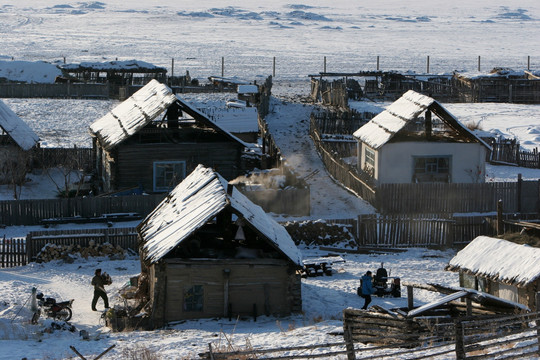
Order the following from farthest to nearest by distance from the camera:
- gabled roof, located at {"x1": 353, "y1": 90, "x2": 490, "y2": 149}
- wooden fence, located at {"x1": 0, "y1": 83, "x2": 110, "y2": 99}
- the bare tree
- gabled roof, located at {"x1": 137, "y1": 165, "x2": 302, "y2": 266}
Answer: wooden fence, located at {"x1": 0, "y1": 83, "x2": 110, "y2": 99}, the bare tree, gabled roof, located at {"x1": 353, "y1": 90, "x2": 490, "y2": 149}, gabled roof, located at {"x1": 137, "y1": 165, "x2": 302, "y2": 266}

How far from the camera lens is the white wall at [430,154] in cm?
3347

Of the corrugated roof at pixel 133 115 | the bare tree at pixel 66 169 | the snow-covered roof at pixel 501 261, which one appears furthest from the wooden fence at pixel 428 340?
the bare tree at pixel 66 169

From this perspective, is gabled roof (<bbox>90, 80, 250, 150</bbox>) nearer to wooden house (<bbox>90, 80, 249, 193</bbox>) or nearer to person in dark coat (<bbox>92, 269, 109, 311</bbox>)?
wooden house (<bbox>90, 80, 249, 193</bbox>)

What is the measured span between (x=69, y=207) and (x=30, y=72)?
3245 centimetres

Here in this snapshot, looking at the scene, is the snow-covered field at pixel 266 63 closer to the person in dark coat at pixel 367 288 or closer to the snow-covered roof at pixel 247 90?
the person in dark coat at pixel 367 288

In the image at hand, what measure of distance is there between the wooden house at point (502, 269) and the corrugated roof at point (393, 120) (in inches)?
438

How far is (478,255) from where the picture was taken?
72.0 feet

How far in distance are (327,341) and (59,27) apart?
11141cm

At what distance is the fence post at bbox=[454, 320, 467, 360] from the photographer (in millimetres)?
14055

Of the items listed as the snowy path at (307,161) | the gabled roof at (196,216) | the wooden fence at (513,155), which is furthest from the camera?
the wooden fence at (513,155)

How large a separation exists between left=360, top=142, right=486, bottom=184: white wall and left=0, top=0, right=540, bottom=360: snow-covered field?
5.90ft

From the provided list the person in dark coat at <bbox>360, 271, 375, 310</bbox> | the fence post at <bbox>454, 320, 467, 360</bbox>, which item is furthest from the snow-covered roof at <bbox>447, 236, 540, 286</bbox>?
the fence post at <bbox>454, 320, 467, 360</bbox>

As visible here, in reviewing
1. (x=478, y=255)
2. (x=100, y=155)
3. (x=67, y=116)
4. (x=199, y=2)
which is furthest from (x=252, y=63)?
(x=199, y=2)

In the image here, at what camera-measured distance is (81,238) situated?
88.8 ft
